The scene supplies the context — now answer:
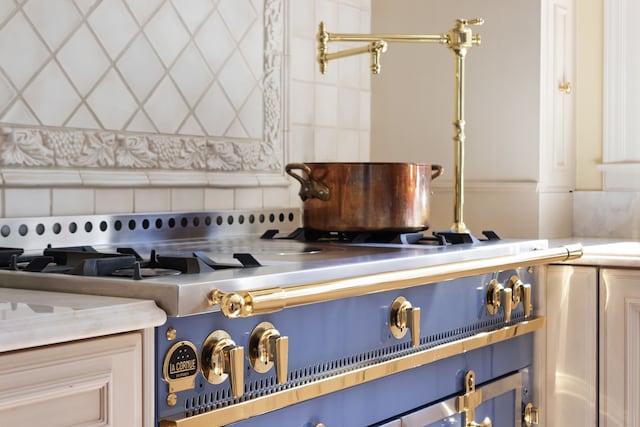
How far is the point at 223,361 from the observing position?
3.98ft

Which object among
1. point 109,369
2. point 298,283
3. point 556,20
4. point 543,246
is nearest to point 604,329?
point 543,246

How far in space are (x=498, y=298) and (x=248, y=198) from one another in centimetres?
69

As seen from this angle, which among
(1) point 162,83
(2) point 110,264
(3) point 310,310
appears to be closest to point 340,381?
(3) point 310,310

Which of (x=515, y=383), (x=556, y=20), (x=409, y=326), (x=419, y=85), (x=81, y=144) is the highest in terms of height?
(x=556, y=20)

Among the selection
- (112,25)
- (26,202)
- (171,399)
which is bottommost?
(171,399)

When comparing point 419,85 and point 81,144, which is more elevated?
point 419,85

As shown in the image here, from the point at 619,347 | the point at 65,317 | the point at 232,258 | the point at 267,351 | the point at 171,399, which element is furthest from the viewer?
the point at 619,347

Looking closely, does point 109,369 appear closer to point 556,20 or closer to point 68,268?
point 68,268

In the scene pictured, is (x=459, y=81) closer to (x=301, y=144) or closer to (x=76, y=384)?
(x=301, y=144)

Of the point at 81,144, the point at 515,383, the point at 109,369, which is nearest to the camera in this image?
the point at 109,369

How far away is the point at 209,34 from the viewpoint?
2146mm

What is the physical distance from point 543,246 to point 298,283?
896 mm

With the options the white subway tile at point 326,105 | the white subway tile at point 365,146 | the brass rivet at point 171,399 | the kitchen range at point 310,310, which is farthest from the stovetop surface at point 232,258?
the white subway tile at point 365,146

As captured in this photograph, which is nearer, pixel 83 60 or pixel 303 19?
pixel 83 60
